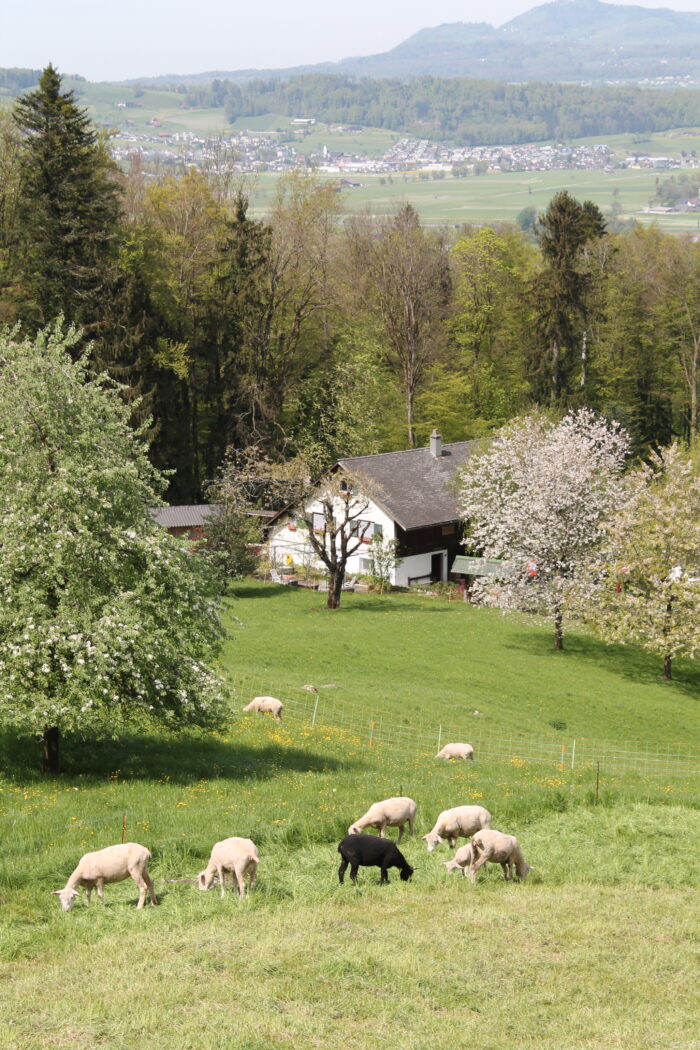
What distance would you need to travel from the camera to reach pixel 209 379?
91.2m

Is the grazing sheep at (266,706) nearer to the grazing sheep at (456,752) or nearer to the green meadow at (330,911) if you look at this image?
the green meadow at (330,911)

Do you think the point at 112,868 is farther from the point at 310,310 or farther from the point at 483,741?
the point at 310,310

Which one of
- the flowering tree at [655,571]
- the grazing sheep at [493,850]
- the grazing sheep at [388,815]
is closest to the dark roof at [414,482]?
the flowering tree at [655,571]

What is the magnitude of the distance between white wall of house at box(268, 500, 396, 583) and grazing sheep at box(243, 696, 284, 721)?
115 feet

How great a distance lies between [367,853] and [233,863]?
7.95 feet

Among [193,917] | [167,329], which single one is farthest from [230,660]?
[167,329]

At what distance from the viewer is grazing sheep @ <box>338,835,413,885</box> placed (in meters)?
20.6

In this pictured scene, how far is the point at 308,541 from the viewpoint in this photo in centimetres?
7244

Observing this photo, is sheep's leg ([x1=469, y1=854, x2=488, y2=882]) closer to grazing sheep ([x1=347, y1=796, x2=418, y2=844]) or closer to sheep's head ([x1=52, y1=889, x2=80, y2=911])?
grazing sheep ([x1=347, y1=796, x2=418, y2=844])

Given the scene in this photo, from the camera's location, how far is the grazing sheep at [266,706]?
37.1 m

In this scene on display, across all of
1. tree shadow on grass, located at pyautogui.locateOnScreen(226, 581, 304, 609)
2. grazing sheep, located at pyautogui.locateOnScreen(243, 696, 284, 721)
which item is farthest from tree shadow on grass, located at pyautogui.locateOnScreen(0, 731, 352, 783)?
tree shadow on grass, located at pyautogui.locateOnScreen(226, 581, 304, 609)

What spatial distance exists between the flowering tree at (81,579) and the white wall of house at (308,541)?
44566 mm

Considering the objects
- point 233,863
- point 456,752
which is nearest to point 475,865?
point 233,863

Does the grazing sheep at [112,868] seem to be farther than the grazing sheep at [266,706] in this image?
No
